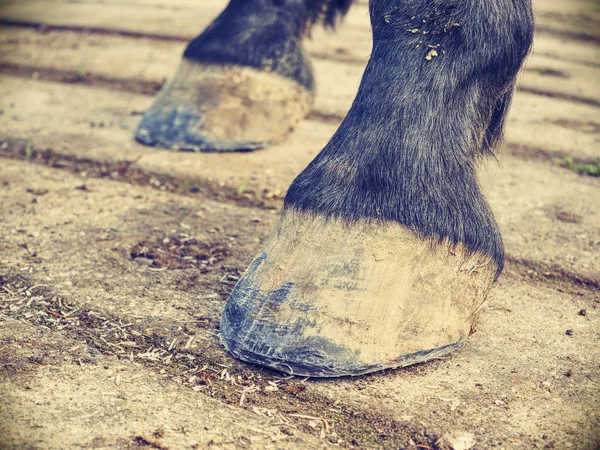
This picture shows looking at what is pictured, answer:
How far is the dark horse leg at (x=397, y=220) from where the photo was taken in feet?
5.30

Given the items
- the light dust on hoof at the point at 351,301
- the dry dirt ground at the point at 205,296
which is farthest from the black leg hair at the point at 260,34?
the light dust on hoof at the point at 351,301

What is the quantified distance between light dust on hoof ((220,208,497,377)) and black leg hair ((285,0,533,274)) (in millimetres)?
49

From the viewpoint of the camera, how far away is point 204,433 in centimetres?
144

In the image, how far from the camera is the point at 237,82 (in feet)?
9.69

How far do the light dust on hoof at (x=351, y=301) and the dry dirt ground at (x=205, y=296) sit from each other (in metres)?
0.06

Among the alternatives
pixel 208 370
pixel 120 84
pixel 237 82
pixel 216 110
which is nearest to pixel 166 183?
pixel 216 110

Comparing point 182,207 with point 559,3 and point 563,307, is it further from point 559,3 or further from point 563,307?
point 559,3

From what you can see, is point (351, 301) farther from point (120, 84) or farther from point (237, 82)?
point (120, 84)

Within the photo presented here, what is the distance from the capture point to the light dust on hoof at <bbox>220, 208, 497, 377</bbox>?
1609 mm

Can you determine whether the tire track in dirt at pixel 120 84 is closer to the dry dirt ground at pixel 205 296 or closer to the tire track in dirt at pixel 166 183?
the dry dirt ground at pixel 205 296

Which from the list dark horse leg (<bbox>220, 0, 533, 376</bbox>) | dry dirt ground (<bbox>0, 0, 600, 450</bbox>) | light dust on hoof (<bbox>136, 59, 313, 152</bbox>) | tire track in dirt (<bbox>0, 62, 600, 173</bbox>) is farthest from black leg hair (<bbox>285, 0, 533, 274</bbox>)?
tire track in dirt (<bbox>0, 62, 600, 173</bbox>)

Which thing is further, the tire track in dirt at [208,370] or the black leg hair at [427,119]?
the black leg hair at [427,119]

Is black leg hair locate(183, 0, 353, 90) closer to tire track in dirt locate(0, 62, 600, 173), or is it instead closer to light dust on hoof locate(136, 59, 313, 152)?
light dust on hoof locate(136, 59, 313, 152)

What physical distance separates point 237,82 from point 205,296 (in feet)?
4.20
